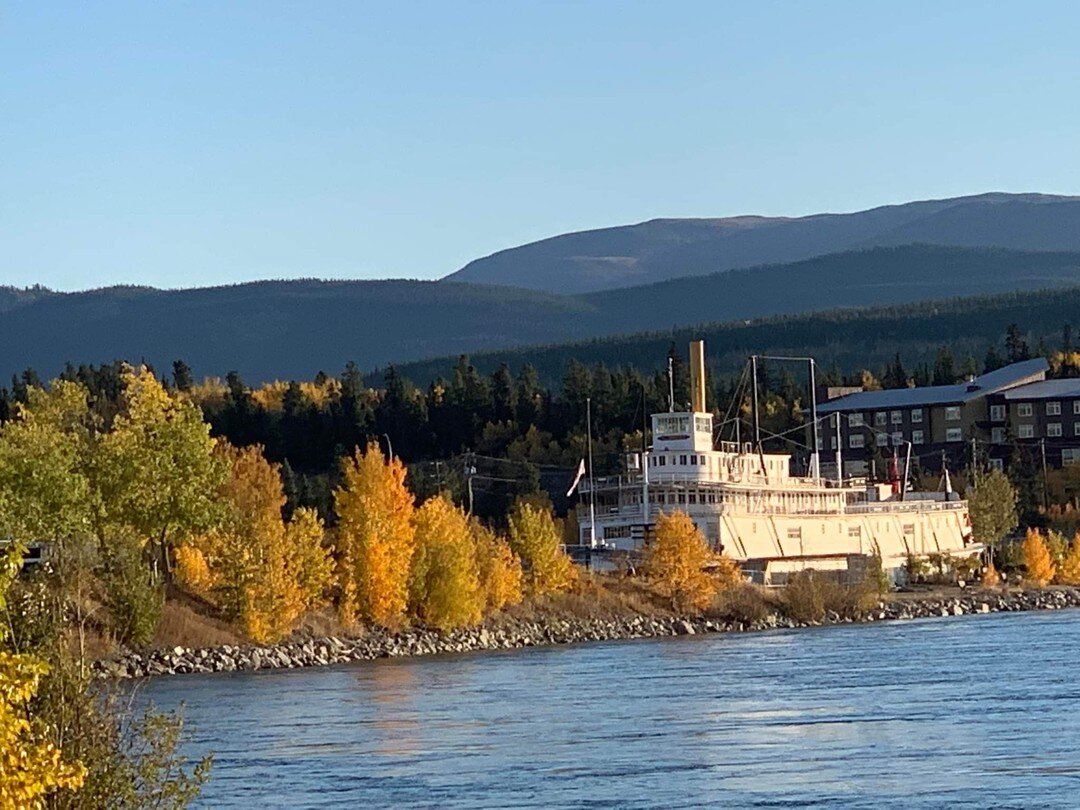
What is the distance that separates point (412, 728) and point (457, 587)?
37.2m

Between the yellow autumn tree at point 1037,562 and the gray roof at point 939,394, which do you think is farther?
the gray roof at point 939,394

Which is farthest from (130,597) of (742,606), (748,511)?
(748,511)

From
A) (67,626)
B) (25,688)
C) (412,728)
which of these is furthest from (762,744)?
(25,688)

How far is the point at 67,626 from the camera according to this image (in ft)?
64.4

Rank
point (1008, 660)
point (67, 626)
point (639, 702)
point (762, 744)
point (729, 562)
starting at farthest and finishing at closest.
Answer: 1. point (729, 562)
2. point (1008, 660)
3. point (639, 702)
4. point (762, 744)
5. point (67, 626)

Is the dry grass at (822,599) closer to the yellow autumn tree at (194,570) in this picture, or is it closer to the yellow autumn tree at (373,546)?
the yellow autumn tree at (373,546)

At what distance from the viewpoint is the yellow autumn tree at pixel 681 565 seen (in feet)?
304

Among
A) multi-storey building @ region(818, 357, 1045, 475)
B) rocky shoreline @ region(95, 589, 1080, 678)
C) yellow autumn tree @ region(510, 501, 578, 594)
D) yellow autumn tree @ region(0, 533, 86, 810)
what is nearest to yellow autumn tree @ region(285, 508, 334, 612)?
rocky shoreline @ region(95, 589, 1080, 678)

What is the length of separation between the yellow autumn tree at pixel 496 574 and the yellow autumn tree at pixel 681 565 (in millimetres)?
8058

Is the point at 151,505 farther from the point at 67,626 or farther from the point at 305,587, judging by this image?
the point at 67,626

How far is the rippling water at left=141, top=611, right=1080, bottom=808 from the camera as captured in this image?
31984mm

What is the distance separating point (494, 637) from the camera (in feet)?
263

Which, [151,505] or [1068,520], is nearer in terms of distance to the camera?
[151,505]

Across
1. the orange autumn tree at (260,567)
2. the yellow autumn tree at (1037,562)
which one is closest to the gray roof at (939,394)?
the yellow autumn tree at (1037,562)
